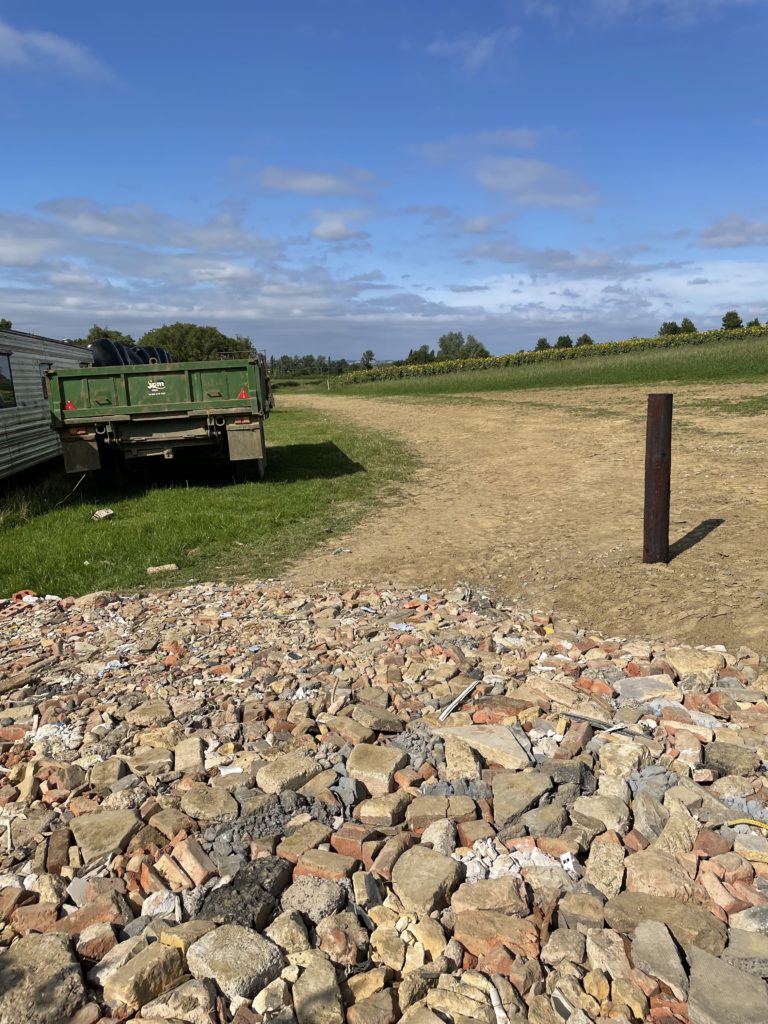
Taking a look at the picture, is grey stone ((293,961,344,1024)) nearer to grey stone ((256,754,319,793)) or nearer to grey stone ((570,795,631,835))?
grey stone ((256,754,319,793))

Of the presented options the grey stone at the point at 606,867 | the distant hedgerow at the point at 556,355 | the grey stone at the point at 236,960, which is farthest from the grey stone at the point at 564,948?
the distant hedgerow at the point at 556,355

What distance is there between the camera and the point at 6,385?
39.3 feet

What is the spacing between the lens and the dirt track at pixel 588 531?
539cm

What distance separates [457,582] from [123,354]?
9.41 meters

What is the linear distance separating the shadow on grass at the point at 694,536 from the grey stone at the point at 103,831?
4878 millimetres

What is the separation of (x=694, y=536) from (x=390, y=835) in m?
5.10

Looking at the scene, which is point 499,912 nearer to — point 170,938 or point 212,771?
point 170,938

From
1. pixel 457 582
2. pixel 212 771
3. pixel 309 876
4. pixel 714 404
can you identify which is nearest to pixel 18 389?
pixel 457 582

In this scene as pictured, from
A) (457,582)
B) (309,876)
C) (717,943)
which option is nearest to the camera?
(717,943)

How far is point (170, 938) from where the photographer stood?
240 cm

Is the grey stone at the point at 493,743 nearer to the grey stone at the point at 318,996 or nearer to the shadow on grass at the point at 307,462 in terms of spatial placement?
the grey stone at the point at 318,996

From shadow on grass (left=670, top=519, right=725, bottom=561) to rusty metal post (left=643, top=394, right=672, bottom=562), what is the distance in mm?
276

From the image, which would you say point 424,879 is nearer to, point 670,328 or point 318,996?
point 318,996

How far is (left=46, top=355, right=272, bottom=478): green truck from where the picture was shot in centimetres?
1061
